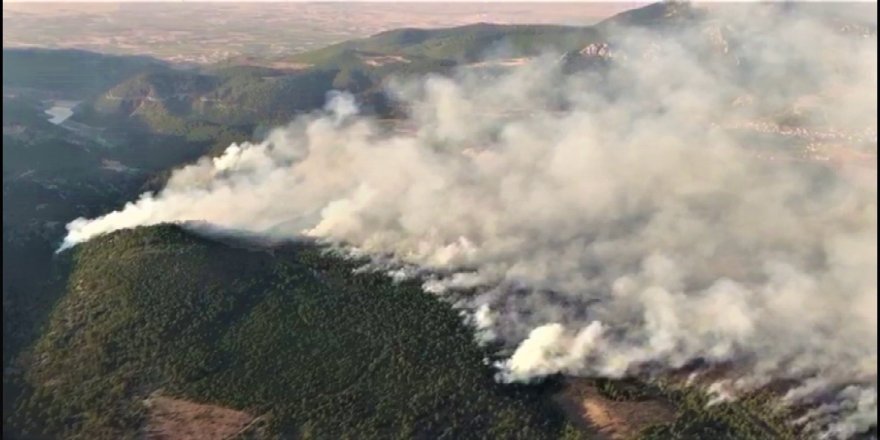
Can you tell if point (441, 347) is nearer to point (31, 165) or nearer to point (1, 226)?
point (1, 226)

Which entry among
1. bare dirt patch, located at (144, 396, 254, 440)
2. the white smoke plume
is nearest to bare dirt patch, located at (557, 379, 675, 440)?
the white smoke plume

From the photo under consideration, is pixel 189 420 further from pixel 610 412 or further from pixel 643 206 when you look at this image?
pixel 643 206

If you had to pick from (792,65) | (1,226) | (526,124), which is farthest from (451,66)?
(1,226)

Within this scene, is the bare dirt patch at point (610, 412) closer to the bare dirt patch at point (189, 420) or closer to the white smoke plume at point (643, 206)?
the white smoke plume at point (643, 206)

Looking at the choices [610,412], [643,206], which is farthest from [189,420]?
[643,206]

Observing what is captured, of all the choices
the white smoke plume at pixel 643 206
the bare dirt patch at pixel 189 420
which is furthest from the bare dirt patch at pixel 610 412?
the bare dirt patch at pixel 189 420
